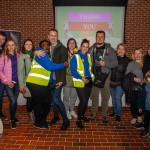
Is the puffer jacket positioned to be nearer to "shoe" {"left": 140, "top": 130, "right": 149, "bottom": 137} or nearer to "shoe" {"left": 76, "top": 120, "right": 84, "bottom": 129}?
"shoe" {"left": 76, "top": 120, "right": 84, "bottom": 129}

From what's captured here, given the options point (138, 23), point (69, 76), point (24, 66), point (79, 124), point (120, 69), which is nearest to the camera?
point (24, 66)

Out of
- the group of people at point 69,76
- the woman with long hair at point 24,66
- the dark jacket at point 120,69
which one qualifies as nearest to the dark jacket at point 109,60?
the group of people at point 69,76

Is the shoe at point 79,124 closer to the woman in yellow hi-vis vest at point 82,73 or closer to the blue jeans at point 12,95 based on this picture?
the woman in yellow hi-vis vest at point 82,73

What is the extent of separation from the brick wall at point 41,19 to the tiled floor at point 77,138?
11.8 ft

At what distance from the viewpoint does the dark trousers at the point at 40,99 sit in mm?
3715

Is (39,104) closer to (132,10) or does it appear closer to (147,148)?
(147,148)

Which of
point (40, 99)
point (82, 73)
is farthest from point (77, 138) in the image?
point (82, 73)

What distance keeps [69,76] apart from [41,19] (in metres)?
3.31

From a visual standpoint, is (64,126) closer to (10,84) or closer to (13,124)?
(13,124)

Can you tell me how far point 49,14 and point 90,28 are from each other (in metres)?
1.43

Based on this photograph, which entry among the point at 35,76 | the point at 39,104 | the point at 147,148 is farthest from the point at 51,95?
the point at 147,148

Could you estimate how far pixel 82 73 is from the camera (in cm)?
406

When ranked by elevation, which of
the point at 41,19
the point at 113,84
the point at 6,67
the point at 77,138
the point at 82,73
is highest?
the point at 41,19

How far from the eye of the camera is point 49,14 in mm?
7137
